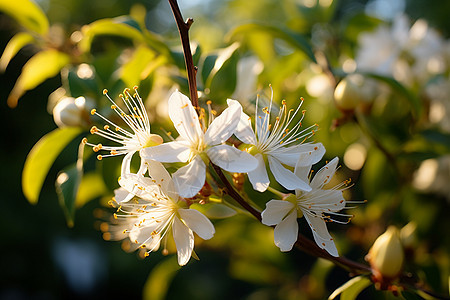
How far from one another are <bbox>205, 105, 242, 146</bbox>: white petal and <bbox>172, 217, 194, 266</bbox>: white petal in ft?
0.32

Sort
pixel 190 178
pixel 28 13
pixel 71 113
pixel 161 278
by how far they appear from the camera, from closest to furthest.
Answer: pixel 190 178 < pixel 71 113 < pixel 28 13 < pixel 161 278

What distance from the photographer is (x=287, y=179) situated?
0.44 meters

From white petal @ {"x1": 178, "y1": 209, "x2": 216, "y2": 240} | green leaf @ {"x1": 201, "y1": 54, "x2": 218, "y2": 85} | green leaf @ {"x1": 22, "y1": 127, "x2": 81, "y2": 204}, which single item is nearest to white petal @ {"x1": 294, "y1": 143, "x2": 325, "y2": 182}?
white petal @ {"x1": 178, "y1": 209, "x2": 216, "y2": 240}

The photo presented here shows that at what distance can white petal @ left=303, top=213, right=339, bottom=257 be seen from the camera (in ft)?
1.48

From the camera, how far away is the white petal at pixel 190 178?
40 cm

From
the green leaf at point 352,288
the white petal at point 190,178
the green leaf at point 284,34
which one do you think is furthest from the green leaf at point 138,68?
the green leaf at point 352,288

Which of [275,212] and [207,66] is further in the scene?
[207,66]

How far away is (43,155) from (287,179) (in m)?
0.39

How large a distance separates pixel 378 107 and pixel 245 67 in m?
0.28

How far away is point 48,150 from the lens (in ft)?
2.11

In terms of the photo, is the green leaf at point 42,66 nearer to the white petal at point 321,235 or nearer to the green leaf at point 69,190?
the green leaf at point 69,190

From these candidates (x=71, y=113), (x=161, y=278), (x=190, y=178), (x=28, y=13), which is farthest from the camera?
(x=161, y=278)

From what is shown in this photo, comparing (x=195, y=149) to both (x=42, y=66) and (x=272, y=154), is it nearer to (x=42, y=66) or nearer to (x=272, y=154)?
(x=272, y=154)

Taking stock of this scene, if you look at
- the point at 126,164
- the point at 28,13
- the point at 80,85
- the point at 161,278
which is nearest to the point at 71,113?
the point at 80,85
